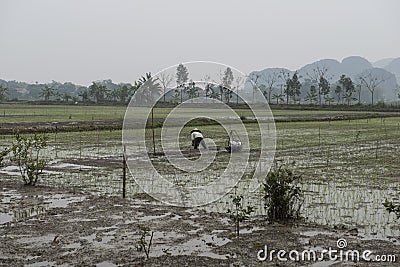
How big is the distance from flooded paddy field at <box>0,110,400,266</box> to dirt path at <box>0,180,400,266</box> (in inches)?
0.5

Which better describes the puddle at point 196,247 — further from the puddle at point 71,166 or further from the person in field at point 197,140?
the person in field at point 197,140

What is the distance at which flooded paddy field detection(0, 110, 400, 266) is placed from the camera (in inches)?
232

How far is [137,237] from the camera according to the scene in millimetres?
6457

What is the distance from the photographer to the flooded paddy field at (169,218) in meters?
5.88

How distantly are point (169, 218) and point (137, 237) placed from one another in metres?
1.09

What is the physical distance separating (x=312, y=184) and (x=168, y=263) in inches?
221

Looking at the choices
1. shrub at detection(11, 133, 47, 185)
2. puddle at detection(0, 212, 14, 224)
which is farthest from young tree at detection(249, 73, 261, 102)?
puddle at detection(0, 212, 14, 224)

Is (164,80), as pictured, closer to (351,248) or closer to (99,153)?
(99,153)

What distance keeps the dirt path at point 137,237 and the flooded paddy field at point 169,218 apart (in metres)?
0.01

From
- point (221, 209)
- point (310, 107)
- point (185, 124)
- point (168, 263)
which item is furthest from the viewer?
point (310, 107)

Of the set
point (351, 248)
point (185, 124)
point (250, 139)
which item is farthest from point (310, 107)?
point (351, 248)

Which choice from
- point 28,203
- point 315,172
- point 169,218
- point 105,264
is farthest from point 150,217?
point 315,172

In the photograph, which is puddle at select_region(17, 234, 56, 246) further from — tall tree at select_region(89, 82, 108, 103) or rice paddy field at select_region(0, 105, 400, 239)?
tall tree at select_region(89, 82, 108, 103)

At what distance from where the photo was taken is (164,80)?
1308cm
